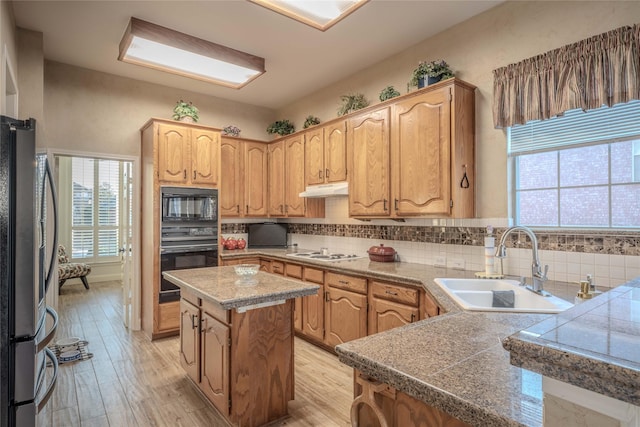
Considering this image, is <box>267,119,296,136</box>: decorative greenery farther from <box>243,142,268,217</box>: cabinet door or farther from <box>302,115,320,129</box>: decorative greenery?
<box>302,115,320,129</box>: decorative greenery

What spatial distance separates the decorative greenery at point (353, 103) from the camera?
3.68m

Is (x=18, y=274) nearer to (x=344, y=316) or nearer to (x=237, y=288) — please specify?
(x=237, y=288)

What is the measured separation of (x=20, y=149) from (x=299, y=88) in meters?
3.49

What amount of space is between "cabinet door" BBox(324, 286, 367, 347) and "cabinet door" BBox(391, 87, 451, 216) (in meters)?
0.88

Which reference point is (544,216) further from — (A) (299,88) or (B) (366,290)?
(A) (299,88)

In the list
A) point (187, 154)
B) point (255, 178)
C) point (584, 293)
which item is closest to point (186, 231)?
point (187, 154)

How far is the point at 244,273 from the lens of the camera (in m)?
2.53

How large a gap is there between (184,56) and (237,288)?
2319 mm

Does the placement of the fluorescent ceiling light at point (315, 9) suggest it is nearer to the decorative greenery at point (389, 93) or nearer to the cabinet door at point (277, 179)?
the decorative greenery at point (389, 93)

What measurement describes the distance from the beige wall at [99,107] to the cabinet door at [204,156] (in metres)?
0.70

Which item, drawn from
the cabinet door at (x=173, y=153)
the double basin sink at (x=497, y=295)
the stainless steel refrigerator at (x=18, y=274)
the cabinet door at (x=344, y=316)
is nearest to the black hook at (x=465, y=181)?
the double basin sink at (x=497, y=295)

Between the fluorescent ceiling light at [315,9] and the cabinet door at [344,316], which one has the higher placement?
the fluorescent ceiling light at [315,9]

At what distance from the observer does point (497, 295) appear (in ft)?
7.00

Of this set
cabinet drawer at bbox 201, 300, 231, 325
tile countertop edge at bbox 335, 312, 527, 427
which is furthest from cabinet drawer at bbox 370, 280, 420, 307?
tile countertop edge at bbox 335, 312, 527, 427
